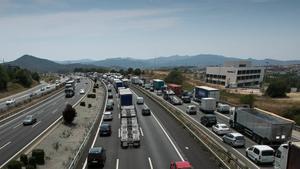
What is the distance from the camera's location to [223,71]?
182 meters

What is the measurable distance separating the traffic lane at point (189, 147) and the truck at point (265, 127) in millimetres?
7324

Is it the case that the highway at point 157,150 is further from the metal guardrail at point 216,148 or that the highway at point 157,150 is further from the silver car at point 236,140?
the silver car at point 236,140

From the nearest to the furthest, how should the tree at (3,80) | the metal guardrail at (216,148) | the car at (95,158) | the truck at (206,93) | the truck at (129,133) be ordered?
1. the metal guardrail at (216,148)
2. the car at (95,158)
3. the truck at (129,133)
4. the truck at (206,93)
5. the tree at (3,80)

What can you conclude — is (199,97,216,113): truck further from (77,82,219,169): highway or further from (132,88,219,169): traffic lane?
(77,82,219,169): highway

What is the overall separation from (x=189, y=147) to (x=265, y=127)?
8793mm

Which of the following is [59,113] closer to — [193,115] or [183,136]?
[193,115]

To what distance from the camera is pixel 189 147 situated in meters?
35.4

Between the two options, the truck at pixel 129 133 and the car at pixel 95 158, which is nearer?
the car at pixel 95 158

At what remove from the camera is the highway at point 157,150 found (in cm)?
3008

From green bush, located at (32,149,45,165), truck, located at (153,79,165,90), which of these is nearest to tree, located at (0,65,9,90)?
truck, located at (153,79,165,90)

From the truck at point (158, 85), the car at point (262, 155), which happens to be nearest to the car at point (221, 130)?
the car at point (262, 155)

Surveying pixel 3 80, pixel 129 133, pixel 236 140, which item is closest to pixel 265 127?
pixel 236 140

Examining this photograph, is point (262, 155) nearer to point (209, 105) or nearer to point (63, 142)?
point (63, 142)

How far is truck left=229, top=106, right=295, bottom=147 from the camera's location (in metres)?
36.4
